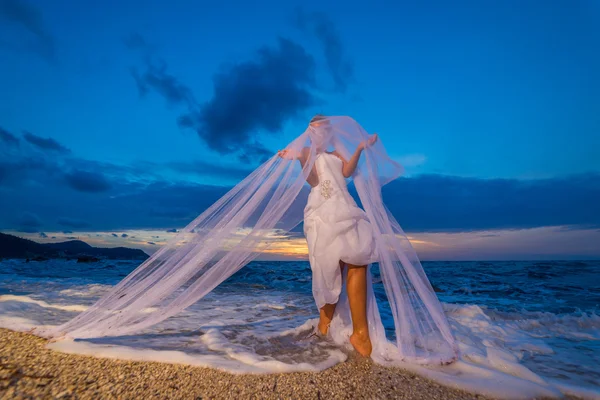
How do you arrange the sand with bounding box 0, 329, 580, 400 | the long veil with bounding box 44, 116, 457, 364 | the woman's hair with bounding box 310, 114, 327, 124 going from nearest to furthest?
the sand with bounding box 0, 329, 580, 400, the long veil with bounding box 44, 116, 457, 364, the woman's hair with bounding box 310, 114, 327, 124

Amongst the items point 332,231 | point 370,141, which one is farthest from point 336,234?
point 370,141

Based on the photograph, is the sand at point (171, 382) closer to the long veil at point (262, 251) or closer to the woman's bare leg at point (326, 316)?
the long veil at point (262, 251)

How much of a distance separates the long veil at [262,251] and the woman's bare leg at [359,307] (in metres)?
0.25

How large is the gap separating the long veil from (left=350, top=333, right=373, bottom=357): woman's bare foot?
0.87 ft

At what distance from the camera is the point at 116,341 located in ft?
10.6

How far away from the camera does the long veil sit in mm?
3244

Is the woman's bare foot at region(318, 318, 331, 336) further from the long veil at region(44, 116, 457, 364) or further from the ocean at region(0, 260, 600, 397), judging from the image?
the long veil at region(44, 116, 457, 364)

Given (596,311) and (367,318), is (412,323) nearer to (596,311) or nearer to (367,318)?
(367,318)

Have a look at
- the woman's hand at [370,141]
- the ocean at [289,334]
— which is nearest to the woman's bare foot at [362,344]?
the ocean at [289,334]

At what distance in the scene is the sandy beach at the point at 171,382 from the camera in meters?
2.29

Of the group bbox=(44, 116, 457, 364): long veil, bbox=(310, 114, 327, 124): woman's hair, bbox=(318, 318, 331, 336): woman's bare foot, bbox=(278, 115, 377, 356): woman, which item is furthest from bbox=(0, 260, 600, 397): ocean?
bbox=(310, 114, 327, 124): woman's hair

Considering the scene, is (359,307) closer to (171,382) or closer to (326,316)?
(326,316)

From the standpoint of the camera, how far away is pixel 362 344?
3369mm

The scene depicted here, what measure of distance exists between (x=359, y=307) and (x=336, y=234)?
785 millimetres
